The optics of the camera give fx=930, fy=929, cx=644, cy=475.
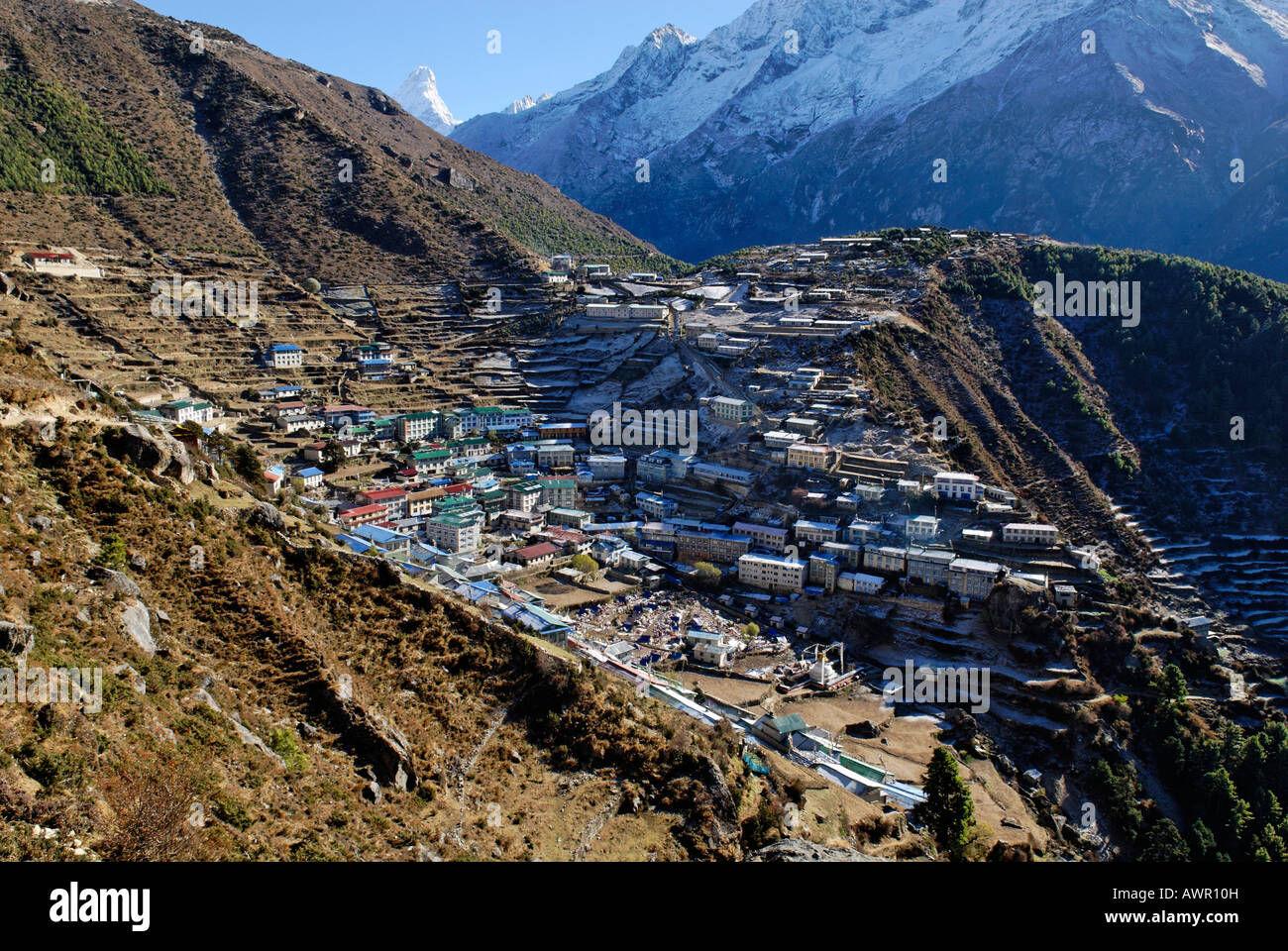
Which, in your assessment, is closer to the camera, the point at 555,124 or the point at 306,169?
the point at 306,169

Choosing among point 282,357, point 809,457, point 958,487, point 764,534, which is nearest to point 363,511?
point 282,357

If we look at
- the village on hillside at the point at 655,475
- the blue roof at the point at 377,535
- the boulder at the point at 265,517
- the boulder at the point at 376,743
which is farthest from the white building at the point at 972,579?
the boulder at the point at 376,743

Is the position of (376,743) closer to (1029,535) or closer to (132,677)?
(132,677)

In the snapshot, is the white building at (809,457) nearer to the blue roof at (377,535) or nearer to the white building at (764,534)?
the white building at (764,534)

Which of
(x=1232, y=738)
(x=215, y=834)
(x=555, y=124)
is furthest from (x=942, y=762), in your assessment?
(x=555, y=124)
